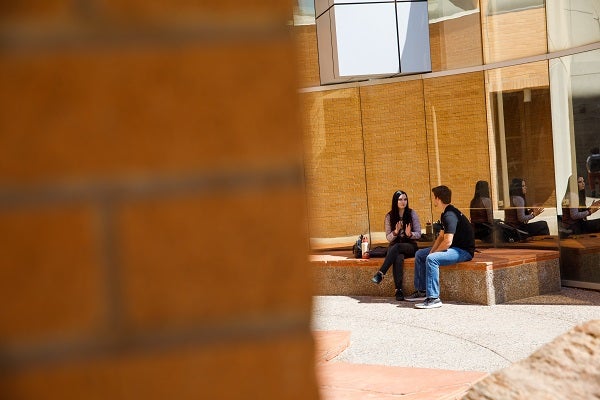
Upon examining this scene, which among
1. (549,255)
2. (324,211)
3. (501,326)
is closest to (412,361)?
(501,326)

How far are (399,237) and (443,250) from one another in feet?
3.65

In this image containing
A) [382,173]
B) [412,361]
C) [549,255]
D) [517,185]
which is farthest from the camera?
[382,173]

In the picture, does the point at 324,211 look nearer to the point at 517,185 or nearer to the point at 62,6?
the point at 517,185

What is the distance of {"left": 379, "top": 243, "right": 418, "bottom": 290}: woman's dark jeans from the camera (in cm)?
1187

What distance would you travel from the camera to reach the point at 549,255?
1186 centimetres

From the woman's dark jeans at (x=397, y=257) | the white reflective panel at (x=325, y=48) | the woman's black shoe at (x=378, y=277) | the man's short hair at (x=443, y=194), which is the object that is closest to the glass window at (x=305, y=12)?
the white reflective panel at (x=325, y=48)

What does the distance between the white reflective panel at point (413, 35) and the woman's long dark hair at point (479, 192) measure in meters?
2.21

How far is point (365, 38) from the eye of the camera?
13711 millimetres

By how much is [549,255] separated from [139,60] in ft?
38.8

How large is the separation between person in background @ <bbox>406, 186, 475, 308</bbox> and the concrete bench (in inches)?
9.6

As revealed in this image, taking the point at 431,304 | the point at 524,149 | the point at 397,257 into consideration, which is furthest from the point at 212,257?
the point at 524,149

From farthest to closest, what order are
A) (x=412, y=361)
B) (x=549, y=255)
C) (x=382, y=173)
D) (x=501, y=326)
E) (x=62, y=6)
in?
1. (x=382, y=173)
2. (x=549, y=255)
3. (x=501, y=326)
4. (x=412, y=361)
5. (x=62, y=6)

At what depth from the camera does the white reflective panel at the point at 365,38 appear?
13.6m

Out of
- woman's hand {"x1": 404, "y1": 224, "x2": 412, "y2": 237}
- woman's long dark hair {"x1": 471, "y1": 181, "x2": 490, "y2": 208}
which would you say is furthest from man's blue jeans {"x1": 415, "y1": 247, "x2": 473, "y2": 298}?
woman's long dark hair {"x1": 471, "y1": 181, "x2": 490, "y2": 208}
